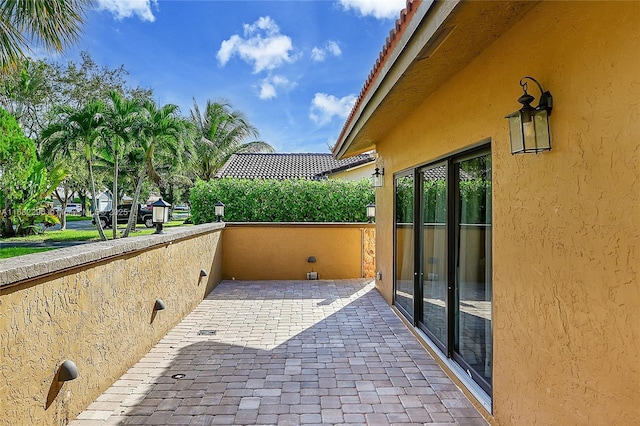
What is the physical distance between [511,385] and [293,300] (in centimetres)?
590

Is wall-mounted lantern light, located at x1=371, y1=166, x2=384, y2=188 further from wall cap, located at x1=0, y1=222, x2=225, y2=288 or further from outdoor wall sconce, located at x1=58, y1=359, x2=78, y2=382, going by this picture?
outdoor wall sconce, located at x1=58, y1=359, x2=78, y2=382

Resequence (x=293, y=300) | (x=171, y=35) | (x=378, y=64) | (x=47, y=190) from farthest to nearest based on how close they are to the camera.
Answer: (x=47, y=190), (x=171, y=35), (x=293, y=300), (x=378, y=64)

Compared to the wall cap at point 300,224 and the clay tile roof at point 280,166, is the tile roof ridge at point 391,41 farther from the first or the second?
the clay tile roof at point 280,166

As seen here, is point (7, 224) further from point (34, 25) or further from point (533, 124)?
point (533, 124)

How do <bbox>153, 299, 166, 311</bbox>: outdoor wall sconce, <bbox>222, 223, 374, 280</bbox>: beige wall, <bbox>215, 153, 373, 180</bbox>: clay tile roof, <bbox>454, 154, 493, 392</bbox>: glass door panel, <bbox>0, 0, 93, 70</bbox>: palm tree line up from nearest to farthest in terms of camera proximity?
<bbox>454, 154, 493, 392</bbox>: glass door panel < <bbox>153, 299, 166, 311</bbox>: outdoor wall sconce < <bbox>0, 0, 93, 70</bbox>: palm tree < <bbox>222, 223, 374, 280</bbox>: beige wall < <bbox>215, 153, 373, 180</bbox>: clay tile roof

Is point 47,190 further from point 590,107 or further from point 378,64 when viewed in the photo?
point 590,107

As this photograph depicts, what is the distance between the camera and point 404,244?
7172mm

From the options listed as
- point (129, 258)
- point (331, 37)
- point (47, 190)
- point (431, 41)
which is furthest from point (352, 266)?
point (47, 190)

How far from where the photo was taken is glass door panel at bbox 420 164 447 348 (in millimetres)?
5066

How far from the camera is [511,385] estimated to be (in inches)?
127

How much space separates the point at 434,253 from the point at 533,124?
302 cm

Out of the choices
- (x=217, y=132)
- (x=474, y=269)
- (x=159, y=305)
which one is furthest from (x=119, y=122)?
(x=474, y=269)

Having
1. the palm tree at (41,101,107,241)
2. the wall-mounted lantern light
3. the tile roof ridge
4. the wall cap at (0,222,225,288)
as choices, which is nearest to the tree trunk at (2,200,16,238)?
the palm tree at (41,101,107,241)

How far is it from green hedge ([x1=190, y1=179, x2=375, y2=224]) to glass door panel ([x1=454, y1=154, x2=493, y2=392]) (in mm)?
7427
